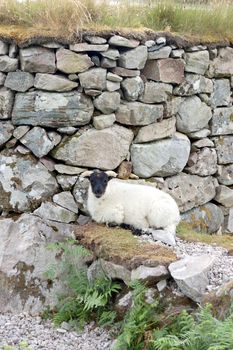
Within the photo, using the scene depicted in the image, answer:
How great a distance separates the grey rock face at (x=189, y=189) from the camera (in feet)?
34.8

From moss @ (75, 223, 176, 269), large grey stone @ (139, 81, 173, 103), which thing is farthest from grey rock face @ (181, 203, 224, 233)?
moss @ (75, 223, 176, 269)

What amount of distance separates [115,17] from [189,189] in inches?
116

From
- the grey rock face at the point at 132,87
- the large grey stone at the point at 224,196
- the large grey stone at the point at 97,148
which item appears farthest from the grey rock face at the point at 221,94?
the large grey stone at the point at 97,148

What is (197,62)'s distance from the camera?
34.6 ft

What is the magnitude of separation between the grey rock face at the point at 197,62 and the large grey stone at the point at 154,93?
54cm

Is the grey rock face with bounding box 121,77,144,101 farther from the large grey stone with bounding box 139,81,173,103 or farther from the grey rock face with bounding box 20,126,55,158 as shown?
the grey rock face with bounding box 20,126,55,158

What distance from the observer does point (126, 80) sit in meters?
9.74

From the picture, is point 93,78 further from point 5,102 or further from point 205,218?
point 205,218

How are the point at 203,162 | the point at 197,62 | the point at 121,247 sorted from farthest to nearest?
the point at 203,162 < the point at 197,62 < the point at 121,247

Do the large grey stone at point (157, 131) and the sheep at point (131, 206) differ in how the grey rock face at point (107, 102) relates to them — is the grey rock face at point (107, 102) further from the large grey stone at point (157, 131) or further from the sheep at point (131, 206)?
the sheep at point (131, 206)

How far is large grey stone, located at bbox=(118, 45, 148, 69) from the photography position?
378 inches

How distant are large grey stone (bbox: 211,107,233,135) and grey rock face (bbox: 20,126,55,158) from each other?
9.84 ft

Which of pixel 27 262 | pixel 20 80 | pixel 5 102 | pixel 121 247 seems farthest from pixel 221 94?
pixel 27 262

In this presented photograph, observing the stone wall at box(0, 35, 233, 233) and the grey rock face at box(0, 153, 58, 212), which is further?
the grey rock face at box(0, 153, 58, 212)
